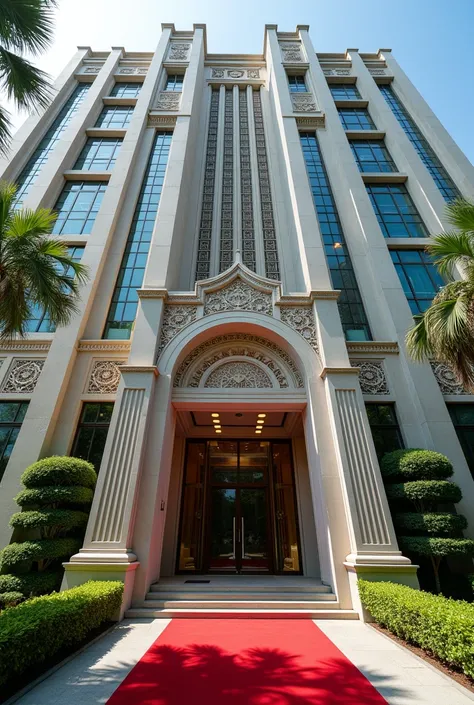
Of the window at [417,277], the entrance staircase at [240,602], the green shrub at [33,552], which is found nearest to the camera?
the entrance staircase at [240,602]

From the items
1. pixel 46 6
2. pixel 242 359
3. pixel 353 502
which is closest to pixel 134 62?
pixel 46 6

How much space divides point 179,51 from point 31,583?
30.3m

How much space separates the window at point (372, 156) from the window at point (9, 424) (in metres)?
18.0

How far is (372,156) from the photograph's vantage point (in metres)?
17.3

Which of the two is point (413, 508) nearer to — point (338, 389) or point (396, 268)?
point (338, 389)

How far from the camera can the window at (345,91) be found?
20.6m

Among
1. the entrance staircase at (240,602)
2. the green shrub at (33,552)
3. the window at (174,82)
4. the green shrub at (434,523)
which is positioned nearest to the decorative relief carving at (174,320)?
the green shrub at (33,552)

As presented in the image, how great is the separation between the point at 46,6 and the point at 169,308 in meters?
7.09

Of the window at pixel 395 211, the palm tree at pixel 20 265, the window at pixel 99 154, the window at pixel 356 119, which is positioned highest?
the window at pixel 356 119

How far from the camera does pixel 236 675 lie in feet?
13.2

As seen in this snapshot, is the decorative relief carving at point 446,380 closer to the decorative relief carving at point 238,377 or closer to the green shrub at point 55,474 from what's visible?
the decorative relief carving at point 238,377

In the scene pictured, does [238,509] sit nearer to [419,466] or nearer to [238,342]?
[238,342]

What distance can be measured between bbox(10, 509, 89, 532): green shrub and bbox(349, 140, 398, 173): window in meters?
18.6

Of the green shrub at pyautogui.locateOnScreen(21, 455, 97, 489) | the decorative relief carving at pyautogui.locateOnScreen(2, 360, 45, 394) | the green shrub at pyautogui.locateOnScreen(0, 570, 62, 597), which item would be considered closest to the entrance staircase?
the green shrub at pyautogui.locateOnScreen(0, 570, 62, 597)
